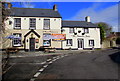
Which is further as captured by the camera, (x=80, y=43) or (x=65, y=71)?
(x=80, y=43)

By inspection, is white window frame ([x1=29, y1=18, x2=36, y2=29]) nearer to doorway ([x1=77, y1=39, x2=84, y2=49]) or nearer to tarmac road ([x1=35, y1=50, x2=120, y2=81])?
doorway ([x1=77, y1=39, x2=84, y2=49])

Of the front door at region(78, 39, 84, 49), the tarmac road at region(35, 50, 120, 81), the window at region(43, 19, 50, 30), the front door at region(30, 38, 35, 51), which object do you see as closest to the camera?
the tarmac road at region(35, 50, 120, 81)

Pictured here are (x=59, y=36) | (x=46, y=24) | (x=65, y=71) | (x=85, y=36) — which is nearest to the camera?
(x=65, y=71)

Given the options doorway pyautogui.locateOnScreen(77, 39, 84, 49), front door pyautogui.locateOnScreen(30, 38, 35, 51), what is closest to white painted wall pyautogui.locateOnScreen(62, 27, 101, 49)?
doorway pyautogui.locateOnScreen(77, 39, 84, 49)

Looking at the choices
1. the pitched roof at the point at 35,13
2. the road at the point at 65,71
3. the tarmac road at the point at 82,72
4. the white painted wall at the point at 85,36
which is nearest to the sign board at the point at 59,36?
the white painted wall at the point at 85,36

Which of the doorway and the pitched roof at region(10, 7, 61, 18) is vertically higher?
the pitched roof at region(10, 7, 61, 18)

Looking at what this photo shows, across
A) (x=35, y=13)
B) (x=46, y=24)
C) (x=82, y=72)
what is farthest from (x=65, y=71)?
(x=35, y=13)

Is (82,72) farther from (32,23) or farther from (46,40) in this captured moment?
(32,23)

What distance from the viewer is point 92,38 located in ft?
98.6

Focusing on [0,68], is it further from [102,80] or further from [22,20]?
[22,20]

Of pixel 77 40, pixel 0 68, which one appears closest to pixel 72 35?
pixel 77 40

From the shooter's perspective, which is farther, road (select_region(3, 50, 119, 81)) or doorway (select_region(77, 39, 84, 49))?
doorway (select_region(77, 39, 84, 49))

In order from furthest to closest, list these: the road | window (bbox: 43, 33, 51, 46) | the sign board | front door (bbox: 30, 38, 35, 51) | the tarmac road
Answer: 1. the sign board
2. window (bbox: 43, 33, 51, 46)
3. front door (bbox: 30, 38, 35, 51)
4. the road
5. the tarmac road

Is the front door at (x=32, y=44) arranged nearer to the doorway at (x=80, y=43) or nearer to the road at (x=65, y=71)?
the doorway at (x=80, y=43)
